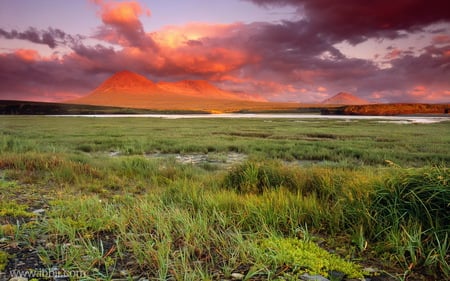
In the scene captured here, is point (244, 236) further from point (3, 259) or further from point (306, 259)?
point (3, 259)

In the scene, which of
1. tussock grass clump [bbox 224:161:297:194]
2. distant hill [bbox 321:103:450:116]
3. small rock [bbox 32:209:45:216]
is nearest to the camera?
small rock [bbox 32:209:45:216]

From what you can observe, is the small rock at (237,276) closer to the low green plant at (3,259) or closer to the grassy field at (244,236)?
the grassy field at (244,236)

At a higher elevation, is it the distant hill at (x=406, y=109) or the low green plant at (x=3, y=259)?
the distant hill at (x=406, y=109)

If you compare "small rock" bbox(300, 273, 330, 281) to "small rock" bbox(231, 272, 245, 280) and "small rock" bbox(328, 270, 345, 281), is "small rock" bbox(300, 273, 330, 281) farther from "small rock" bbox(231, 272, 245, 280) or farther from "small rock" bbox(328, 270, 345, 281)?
"small rock" bbox(231, 272, 245, 280)

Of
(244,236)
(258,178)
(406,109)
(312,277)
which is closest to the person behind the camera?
(312,277)

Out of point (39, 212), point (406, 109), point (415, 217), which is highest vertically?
point (406, 109)

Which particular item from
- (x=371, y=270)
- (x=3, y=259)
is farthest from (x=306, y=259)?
(x=3, y=259)

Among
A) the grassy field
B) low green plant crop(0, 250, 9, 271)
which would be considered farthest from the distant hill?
low green plant crop(0, 250, 9, 271)

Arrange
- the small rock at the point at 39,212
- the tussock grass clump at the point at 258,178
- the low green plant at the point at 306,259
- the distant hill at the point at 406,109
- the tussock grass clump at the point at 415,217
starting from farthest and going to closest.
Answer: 1. the distant hill at the point at 406,109
2. the tussock grass clump at the point at 258,178
3. the small rock at the point at 39,212
4. the tussock grass clump at the point at 415,217
5. the low green plant at the point at 306,259

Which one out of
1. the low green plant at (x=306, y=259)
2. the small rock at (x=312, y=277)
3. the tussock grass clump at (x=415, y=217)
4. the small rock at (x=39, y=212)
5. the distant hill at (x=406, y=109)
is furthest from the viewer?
the distant hill at (x=406, y=109)

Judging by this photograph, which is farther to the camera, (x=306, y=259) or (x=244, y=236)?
(x=244, y=236)

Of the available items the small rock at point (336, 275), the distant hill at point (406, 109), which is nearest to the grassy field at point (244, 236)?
the small rock at point (336, 275)

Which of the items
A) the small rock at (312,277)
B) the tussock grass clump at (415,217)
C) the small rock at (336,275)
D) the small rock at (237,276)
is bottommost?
the small rock at (336,275)

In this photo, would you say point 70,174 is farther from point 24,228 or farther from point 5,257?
Answer: point 5,257
